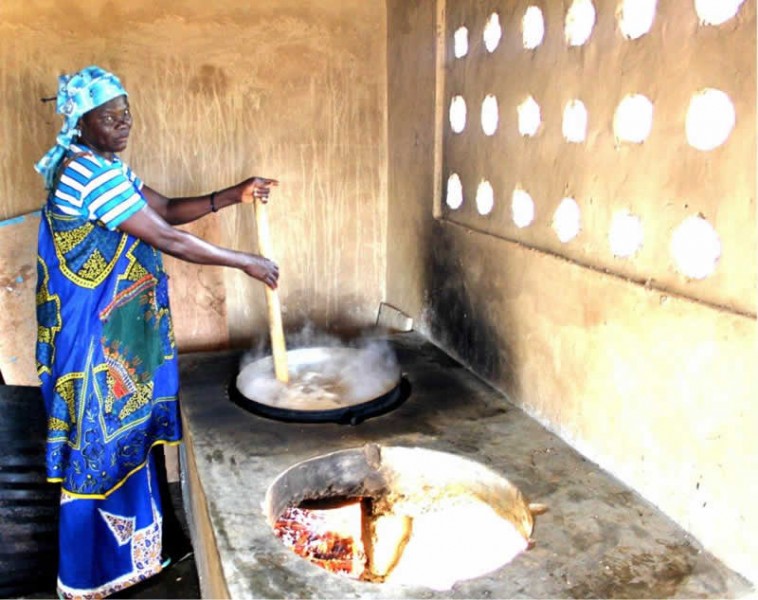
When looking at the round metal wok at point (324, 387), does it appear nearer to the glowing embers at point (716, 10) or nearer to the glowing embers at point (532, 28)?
the glowing embers at point (532, 28)

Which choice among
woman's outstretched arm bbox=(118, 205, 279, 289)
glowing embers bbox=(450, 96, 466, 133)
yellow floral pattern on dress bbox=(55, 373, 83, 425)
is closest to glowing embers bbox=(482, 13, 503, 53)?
glowing embers bbox=(450, 96, 466, 133)

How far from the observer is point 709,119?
142 cm

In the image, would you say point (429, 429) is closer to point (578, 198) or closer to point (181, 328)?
point (578, 198)

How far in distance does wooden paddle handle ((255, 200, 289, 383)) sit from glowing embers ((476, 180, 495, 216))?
77cm

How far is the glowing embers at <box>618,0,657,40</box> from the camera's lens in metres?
1.57

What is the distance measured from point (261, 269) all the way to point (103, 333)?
1.82ft

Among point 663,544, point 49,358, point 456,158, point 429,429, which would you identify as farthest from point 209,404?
point 663,544

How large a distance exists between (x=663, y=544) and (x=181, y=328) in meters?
2.25

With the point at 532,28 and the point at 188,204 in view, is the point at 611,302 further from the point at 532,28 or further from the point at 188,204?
the point at 188,204

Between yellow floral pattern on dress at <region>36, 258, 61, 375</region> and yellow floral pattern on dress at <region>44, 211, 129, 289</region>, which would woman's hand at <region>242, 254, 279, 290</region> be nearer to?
yellow floral pattern on dress at <region>44, 211, 129, 289</region>

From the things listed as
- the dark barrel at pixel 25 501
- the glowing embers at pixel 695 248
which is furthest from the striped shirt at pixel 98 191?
the glowing embers at pixel 695 248

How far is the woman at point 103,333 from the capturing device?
211 centimetres

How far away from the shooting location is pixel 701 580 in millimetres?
1442

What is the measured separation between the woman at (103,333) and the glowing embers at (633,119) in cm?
118
